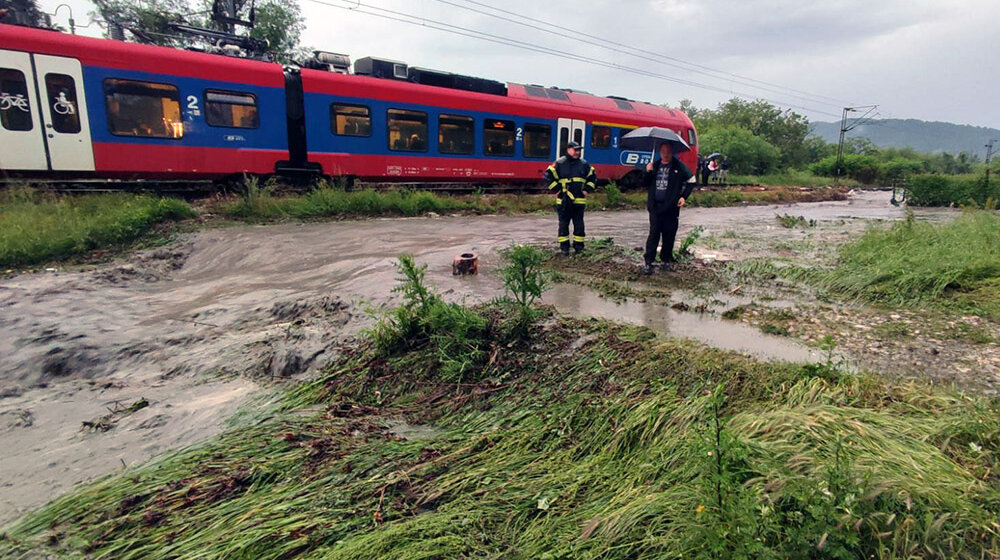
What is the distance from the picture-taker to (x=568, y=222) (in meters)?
7.50

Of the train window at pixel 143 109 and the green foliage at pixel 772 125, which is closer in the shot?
the train window at pixel 143 109

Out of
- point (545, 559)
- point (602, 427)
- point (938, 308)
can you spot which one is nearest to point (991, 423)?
point (602, 427)

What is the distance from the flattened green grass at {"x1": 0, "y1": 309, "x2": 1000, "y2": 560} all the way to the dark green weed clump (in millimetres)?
7240

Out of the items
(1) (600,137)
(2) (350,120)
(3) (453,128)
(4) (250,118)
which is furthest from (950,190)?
(4) (250,118)

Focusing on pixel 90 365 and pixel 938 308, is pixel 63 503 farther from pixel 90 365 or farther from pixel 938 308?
pixel 938 308

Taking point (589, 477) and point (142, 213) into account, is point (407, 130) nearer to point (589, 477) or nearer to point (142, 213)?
point (142, 213)

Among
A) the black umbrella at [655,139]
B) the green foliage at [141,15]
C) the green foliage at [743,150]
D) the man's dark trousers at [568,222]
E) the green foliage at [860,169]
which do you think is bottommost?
the man's dark trousers at [568,222]

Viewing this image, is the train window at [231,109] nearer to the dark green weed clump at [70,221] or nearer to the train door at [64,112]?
the train door at [64,112]

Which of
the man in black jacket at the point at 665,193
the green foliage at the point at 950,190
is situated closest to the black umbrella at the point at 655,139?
the man in black jacket at the point at 665,193

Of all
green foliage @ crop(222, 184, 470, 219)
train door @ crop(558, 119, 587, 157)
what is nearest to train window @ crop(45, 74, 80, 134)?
green foliage @ crop(222, 184, 470, 219)

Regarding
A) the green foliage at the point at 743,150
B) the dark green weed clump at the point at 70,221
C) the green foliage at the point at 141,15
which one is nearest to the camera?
the dark green weed clump at the point at 70,221

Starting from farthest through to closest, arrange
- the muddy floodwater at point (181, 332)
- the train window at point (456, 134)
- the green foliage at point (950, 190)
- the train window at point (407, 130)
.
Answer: the green foliage at point (950, 190)
the train window at point (456, 134)
the train window at point (407, 130)
the muddy floodwater at point (181, 332)

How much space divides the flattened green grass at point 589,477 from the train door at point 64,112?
10488 mm

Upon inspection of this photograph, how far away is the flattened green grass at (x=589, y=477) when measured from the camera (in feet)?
6.33
